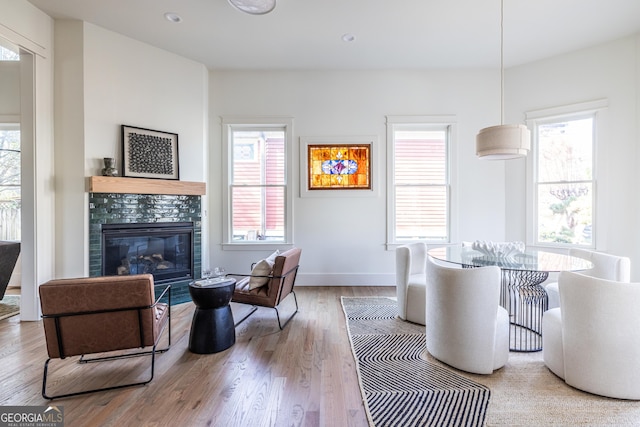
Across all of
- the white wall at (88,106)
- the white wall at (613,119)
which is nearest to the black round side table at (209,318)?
the white wall at (88,106)

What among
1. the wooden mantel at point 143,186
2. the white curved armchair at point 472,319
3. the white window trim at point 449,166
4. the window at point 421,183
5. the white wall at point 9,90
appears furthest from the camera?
the window at point 421,183

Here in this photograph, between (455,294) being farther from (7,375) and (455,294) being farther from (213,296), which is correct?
(7,375)

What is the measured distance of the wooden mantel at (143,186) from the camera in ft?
10.2

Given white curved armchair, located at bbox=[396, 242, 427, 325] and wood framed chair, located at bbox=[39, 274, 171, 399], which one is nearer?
wood framed chair, located at bbox=[39, 274, 171, 399]

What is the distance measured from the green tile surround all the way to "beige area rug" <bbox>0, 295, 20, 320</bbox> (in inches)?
39.1

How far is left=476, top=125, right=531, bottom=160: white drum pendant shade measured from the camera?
234 centimetres

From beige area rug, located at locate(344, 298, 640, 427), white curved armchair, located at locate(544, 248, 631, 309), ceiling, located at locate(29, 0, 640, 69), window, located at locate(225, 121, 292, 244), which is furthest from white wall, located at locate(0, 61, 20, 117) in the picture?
white curved armchair, located at locate(544, 248, 631, 309)

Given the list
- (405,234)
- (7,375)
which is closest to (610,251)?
(405,234)

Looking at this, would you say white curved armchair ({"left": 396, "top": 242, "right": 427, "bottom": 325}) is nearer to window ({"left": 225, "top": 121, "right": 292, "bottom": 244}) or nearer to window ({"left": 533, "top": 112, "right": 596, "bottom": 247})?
window ({"left": 225, "top": 121, "right": 292, "bottom": 244})

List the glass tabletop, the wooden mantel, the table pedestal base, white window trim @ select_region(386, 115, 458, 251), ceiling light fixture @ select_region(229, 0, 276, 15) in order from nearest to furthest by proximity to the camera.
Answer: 1. the glass tabletop
2. the table pedestal base
3. ceiling light fixture @ select_region(229, 0, 276, 15)
4. the wooden mantel
5. white window trim @ select_region(386, 115, 458, 251)

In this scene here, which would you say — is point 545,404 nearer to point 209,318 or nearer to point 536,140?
point 209,318

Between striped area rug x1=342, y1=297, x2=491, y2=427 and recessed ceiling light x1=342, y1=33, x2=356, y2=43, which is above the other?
recessed ceiling light x1=342, y1=33, x2=356, y2=43

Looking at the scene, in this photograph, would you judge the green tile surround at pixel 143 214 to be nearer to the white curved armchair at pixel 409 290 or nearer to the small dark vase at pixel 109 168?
the small dark vase at pixel 109 168

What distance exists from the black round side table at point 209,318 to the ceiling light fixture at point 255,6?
2617 millimetres
